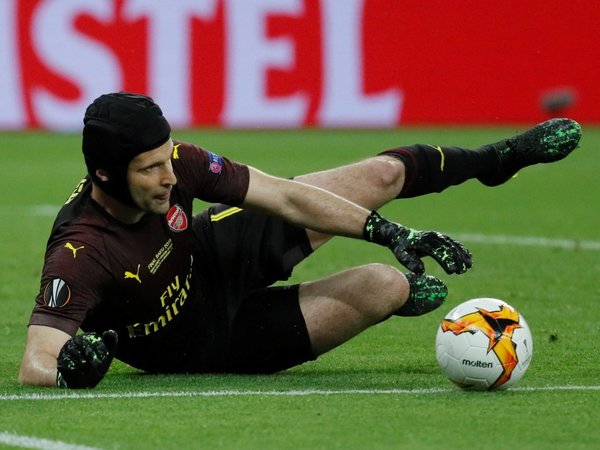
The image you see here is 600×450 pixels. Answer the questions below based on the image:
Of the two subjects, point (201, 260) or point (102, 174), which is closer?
point (102, 174)

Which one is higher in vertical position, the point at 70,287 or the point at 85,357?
the point at 70,287

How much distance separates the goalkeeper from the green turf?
0.18 metres

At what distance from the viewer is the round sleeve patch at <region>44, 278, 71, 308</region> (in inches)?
242

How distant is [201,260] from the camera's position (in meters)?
7.05

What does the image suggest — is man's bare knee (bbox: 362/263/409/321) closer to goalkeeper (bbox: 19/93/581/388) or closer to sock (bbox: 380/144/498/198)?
goalkeeper (bbox: 19/93/581/388)

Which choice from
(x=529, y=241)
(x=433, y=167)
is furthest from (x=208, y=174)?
(x=529, y=241)

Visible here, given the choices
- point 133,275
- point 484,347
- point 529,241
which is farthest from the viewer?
point 529,241

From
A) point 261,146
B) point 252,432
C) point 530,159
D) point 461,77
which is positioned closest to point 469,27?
point 461,77

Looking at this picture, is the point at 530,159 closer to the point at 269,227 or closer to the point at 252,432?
the point at 269,227

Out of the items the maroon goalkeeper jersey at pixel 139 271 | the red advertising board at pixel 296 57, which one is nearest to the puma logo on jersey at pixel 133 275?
the maroon goalkeeper jersey at pixel 139 271

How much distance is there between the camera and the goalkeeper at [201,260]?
619 cm

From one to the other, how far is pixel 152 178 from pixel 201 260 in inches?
36.0

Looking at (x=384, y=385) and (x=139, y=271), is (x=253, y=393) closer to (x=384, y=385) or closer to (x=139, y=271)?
(x=384, y=385)

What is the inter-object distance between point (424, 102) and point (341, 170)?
15.7m
